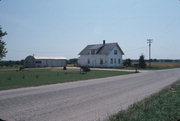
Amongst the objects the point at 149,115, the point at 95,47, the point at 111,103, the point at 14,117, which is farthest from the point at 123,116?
the point at 95,47

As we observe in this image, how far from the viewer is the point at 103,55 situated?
55.0 meters

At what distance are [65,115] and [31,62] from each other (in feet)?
192

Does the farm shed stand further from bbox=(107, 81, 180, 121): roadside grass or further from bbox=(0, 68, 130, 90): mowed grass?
bbox=(107, 81, 180, 121): roadside grass

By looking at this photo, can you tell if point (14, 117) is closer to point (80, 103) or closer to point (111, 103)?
point (80, 103)

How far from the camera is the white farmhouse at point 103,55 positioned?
179 ft

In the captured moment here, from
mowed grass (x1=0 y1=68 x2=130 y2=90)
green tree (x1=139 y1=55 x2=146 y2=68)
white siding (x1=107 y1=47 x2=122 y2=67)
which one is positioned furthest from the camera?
white siding (x1=107 y1=47 x2=122 y2=67)

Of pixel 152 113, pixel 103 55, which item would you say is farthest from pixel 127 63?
pixel 152 113

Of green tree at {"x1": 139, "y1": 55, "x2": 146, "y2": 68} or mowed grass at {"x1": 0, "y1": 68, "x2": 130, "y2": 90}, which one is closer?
mowed grass at {"x1": 0, "y1": 68, "x2": 130, "y2": 90}

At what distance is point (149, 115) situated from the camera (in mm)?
6699

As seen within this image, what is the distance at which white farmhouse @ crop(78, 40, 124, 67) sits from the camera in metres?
54.5

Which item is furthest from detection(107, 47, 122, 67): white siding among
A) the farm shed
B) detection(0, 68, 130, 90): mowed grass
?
detection(0, 68, 130, 90): mowed grass

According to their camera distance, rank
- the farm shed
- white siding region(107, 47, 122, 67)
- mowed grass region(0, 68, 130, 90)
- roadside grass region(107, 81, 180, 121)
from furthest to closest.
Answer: the farm shed
white siding region(107, 47, 122, 67)
mowed grass region(0, 68, 130, 90)
roadside grass region(107, 81, 180, 121)

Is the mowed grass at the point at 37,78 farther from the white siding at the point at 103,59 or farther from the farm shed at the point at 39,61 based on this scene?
the farm shed at the point at 39,61

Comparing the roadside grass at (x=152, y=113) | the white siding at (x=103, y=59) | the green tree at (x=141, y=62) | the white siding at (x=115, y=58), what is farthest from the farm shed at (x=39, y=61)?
the roadside grass at (x=152, y=113)
